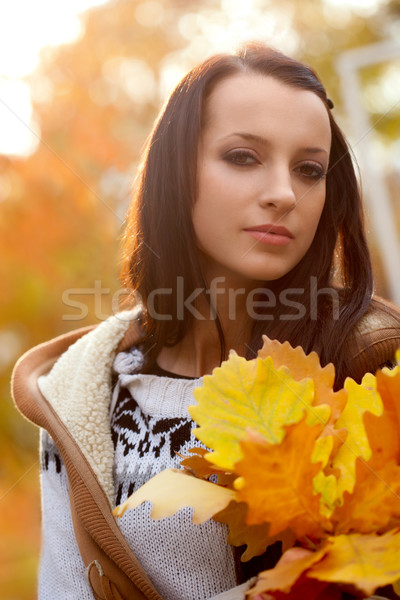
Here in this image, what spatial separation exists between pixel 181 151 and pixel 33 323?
100 inches

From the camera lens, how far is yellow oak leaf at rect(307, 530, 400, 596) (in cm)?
47

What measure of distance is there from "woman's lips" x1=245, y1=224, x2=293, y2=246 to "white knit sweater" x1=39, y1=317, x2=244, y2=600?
0.36 m

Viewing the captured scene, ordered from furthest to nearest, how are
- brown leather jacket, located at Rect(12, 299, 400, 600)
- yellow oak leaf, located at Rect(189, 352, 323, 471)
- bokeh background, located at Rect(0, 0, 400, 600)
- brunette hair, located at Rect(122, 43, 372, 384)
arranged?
bokeh background, located at Rect(0, 0, 400, 600), brunette hair, located at Rect(122, 43, 372, 384), brown leather jacket, located at Rect(12, 299, 400, 600), yellow oak leaf, located at Rect(189, 352, 323, 471)

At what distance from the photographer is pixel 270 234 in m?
1.13

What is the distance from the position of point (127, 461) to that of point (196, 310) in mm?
383

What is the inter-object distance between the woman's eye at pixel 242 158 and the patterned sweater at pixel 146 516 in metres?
0.48

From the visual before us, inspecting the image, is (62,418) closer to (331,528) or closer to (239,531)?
(239,531)

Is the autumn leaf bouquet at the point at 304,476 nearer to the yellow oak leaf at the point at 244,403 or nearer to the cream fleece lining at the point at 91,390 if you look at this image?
the yellow oak leaf at the point at 244,403

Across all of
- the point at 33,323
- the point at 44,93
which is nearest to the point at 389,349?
the point at 33,323

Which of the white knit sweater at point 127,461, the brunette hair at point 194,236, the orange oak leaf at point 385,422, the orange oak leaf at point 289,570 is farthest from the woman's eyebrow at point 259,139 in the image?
the orange oak leaf at point 289,570

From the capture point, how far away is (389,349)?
1.07 meters

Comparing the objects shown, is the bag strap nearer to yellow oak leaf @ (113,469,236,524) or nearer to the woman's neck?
the woman's neck

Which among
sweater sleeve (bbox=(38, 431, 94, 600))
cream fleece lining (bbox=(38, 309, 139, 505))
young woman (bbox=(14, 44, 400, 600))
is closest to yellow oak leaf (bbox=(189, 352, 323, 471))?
young woman (bbox=(14, 44, 400, 600))

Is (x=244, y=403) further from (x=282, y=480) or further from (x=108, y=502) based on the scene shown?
(x=108, y=502)
